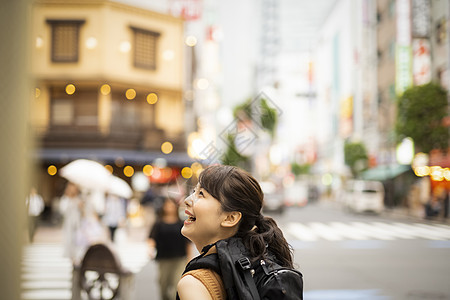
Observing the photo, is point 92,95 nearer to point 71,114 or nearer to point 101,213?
point 71,114

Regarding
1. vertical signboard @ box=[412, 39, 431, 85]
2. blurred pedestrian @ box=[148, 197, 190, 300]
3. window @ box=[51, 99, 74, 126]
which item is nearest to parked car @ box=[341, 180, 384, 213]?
vertical signboard @ box=[412, 39, 431, 85]

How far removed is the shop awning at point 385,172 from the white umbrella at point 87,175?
28.6 m

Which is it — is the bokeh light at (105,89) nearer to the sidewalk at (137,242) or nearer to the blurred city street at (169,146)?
the blurred city street at (169,146)

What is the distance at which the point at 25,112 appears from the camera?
161 cm

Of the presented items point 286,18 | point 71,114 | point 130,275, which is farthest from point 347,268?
point 286,18

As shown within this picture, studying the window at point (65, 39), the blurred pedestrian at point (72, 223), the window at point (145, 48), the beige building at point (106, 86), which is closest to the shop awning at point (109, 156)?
the beige building at point (106, 86)

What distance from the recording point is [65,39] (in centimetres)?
2675

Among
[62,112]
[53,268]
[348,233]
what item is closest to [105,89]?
[62,112]

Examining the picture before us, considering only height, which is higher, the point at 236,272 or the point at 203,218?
the point at 203,218

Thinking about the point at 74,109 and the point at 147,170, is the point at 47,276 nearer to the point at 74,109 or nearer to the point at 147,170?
the point at 74,109

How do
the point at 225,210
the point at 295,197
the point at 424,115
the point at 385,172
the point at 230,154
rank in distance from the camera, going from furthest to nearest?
1. the point at 295,197
2. the point at 385,172
3. the point at 424,115
4. the point at 230,154
5. the point at 225,210

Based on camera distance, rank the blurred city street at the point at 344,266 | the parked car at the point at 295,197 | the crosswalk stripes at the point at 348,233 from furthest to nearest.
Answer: the parked car at the point at 295,197 < the crosswalk stripes at the point at 348,233 < the blurred city street at the point at 344,266

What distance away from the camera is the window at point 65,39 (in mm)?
26297

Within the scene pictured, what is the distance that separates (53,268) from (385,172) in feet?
111
